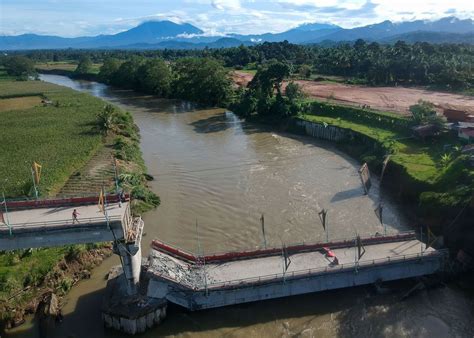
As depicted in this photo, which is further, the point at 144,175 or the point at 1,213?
the point at 144,175

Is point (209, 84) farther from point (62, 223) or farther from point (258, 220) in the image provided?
point (62, 223)

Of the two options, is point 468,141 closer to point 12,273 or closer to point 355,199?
point 355,199

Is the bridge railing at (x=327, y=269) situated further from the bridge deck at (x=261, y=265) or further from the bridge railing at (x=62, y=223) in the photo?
the bridge railing at (x=62, y=223)

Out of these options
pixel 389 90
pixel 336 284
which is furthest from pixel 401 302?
pixel 389 90

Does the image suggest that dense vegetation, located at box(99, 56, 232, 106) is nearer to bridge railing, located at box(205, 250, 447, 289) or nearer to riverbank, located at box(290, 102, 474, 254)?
riverbank, located at box(290, 102, 474, 254)

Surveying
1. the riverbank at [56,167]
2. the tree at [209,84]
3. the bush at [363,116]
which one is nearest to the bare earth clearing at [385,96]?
the bush at [363,116]

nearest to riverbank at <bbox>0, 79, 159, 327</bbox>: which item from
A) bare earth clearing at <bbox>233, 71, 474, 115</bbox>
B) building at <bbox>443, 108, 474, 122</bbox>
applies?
building at <bbox>443, 108, 474, 122</bbox>
